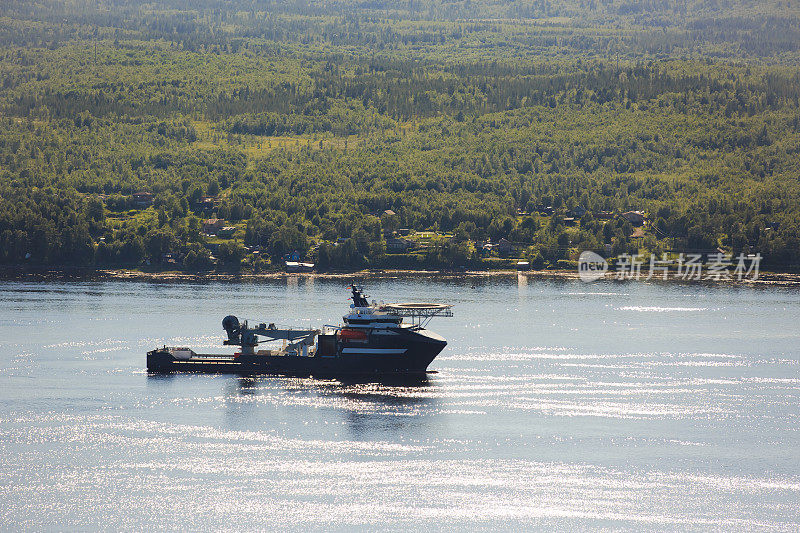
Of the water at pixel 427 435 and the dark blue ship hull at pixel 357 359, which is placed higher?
the dark blue ship hull at pixel 357 359

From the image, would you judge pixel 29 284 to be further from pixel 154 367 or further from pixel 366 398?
pixel 366 398

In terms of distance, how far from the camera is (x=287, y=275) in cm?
19350

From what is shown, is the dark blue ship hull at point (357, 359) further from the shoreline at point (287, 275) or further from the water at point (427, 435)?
the shoreline at point (287, 275)

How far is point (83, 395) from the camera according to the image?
8562 cm

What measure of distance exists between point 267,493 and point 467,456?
13981 mm

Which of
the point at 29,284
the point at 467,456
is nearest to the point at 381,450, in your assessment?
the point at 467,456

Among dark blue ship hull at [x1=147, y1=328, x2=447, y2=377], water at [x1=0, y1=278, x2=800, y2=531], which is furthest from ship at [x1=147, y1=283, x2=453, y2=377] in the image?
water at [x1=0, y1=278, x2=800, y2=531]

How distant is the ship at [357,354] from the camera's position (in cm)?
9325

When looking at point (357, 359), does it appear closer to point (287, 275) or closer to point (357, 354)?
point (357, 354)

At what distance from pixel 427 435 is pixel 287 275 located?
396 feet

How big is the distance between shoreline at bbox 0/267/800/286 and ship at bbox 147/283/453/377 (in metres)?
86.0

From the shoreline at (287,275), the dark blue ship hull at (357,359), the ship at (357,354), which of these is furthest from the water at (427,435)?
the shoreline at (287,275)

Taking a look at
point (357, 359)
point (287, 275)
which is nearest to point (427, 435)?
point (357, 359)

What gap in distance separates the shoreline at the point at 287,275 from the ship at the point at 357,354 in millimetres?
86007
